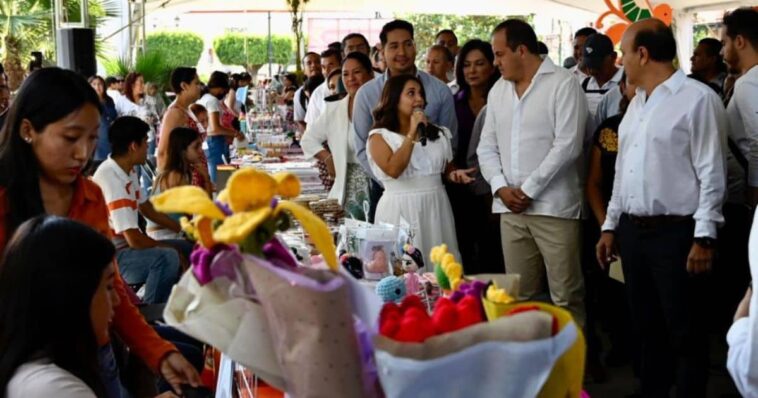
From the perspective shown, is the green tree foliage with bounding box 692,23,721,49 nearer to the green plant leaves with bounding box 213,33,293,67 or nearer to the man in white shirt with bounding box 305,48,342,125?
the man in white shirt with bounding box 305,48,342,125

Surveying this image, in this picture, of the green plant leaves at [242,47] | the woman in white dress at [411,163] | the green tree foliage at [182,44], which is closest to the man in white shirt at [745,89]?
the woman in white dress at [411,163]

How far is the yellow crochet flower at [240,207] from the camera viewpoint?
1.19 metres

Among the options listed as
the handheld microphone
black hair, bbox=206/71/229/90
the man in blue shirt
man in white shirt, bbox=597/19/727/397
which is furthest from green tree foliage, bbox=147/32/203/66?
man in white shirt, bbox=597/19/727/397

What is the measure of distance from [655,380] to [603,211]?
80 cm

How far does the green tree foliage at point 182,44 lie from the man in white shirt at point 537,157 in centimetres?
2928

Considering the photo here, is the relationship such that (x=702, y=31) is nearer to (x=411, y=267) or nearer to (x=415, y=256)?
(x=415, y=256)

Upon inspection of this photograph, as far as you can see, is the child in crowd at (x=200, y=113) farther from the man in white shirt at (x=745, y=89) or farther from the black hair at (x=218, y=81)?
the man in white shirt at (x=745, y=89)

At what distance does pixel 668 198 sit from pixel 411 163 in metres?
1.21

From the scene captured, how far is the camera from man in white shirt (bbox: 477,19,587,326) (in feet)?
12.8

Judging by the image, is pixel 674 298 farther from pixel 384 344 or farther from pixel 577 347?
pixel 384 344

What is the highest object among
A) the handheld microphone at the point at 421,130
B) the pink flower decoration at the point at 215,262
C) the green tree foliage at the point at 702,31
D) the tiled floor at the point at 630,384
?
the green tree foliage at the point at 702,31

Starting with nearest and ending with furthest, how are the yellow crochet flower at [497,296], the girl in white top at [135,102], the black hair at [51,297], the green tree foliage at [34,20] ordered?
the yellow crochet flower at [497,296], the black hair at [51,297], the girl in white top at [135,102], the green tree foliage at [34,20]

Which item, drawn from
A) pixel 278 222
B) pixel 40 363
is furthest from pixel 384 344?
A: pixel 40 363

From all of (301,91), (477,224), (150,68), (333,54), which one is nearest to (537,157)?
(477,224)
